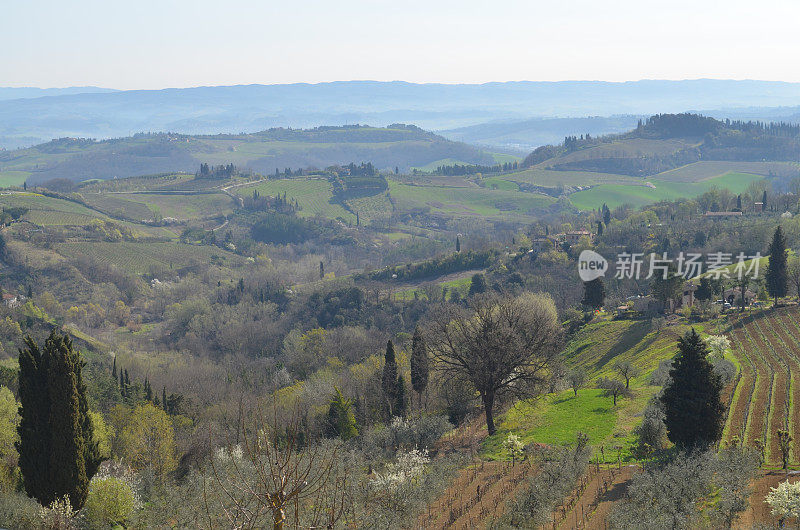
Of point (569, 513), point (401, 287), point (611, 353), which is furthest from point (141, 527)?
point (401, 287)

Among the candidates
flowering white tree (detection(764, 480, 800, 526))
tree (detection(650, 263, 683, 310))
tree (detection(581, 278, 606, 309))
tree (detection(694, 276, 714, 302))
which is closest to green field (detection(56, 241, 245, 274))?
tree (detection(581, 278, 606, 309))

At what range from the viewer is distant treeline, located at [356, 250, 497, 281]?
153125 mm

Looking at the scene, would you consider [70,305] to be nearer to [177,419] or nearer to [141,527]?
[177,419]

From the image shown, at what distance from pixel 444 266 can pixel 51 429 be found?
122 m

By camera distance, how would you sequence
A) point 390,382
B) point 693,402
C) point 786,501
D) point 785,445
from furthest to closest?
point 390,382, point 693,402, point 785,445, point 786,501

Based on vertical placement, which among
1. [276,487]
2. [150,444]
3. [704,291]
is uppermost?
[276,487]

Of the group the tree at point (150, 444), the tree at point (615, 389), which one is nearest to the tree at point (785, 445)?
the tree at point (615, 389)

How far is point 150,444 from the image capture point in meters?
51.3

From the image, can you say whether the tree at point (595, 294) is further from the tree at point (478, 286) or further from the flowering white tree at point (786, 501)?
the flowering white tree at point (786, 501)

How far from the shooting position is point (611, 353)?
72625 millimetres

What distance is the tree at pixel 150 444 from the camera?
50.7 m

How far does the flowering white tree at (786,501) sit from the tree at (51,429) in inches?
1264

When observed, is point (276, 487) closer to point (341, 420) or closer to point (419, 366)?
point (341, 420)

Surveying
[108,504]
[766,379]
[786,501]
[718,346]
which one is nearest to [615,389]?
[718,346]
